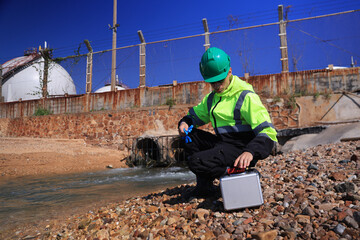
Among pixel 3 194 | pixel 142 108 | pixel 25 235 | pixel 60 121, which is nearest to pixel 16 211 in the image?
pixel 25 235

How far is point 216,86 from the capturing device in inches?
79.0

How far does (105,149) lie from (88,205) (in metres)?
8.04

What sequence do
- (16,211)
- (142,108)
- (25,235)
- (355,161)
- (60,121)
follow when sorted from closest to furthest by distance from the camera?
(25,235) → (355,161) → (16,211) → (142,108) → (60,121)

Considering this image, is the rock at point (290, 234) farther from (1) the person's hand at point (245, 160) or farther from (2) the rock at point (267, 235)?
(1) the person's hand at point (245, 160)

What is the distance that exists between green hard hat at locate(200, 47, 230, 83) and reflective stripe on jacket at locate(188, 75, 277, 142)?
0.40ft

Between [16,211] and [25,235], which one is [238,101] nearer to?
[25,235]

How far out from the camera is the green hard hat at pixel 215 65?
1.90m

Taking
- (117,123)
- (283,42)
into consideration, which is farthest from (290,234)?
(117,123)

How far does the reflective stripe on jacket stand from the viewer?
70.6 inches

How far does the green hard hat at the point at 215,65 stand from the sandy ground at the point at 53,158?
700 cm

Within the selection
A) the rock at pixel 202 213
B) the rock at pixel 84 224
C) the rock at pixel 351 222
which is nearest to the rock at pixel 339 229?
the rock at pixel 351 222

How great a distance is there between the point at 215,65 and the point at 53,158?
26.9ft

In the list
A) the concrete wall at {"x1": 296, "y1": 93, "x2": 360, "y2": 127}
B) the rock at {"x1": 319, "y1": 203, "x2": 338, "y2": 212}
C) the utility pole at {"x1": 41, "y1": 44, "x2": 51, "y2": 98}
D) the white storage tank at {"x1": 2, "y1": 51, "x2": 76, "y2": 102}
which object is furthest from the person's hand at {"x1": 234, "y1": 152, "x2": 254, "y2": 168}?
the white storage tank at {"x1": 2, "y1": 51, "x2": 76, "y2": 102}

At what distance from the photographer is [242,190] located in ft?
5.52
